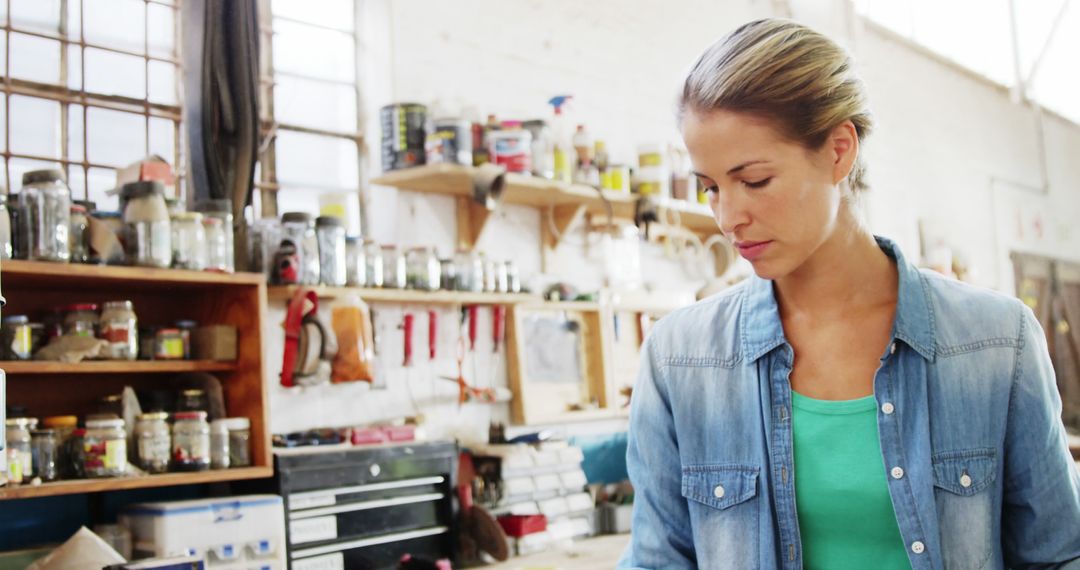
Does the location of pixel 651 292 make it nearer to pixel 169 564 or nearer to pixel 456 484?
pixel 456 484

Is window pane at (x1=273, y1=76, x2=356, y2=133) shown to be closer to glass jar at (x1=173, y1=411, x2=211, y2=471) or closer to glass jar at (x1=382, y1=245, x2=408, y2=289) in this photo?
glass jar at (x1=382, y1=245, x2=408, y2=289)

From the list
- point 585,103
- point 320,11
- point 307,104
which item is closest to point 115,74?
point 307,104

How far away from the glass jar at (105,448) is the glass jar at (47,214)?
1.36 ft

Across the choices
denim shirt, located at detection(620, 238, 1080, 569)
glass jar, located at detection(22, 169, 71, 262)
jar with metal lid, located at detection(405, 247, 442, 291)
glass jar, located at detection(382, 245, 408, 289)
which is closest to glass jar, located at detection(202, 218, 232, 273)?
glass jar, located at detection(22, 169, 71, 262)

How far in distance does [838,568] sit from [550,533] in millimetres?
2341

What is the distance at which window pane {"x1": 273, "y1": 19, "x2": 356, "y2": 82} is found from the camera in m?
3.62

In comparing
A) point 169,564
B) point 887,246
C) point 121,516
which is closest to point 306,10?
point 121,516

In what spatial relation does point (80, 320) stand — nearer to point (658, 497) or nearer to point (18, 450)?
point (18, 450)

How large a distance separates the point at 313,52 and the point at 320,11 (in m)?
0.16

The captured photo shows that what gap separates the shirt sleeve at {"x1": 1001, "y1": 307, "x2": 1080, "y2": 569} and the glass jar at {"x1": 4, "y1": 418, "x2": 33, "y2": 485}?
6.81 feet

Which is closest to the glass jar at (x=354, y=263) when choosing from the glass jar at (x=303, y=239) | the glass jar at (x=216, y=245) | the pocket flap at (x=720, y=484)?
the glass jar at (x=303, y=239)

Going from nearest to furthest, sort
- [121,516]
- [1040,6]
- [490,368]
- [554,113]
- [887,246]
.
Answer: [887,246] → [121,516] → [490,368] → [554,113] → [1040,6]

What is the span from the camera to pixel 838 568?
1295mm

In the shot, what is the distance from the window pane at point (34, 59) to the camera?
3045 mm
